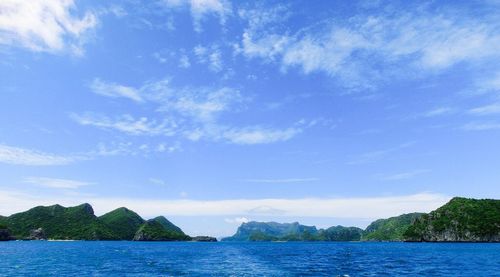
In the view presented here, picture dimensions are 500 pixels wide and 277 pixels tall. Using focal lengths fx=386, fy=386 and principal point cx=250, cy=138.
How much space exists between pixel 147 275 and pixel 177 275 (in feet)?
21.6

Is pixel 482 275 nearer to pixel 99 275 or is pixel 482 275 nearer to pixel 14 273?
pixel 99 275

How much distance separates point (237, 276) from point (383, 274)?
32464 mm

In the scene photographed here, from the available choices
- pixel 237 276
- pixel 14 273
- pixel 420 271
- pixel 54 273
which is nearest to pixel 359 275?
pixel 420 271

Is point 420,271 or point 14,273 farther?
point 420,271

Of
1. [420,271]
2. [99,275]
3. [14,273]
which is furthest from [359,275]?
[14,273]

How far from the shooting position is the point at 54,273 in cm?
8612

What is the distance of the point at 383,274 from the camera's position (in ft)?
281

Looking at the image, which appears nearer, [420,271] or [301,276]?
[301,276]

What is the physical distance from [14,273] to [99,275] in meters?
20.0

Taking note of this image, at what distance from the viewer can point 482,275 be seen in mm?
→ 86938

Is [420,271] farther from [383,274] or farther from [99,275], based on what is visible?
[99,275]

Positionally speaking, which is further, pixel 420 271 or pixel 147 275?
pixel 420 271

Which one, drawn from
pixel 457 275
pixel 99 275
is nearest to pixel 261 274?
pixel 99 275

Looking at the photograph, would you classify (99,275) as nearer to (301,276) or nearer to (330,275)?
(301,276)
